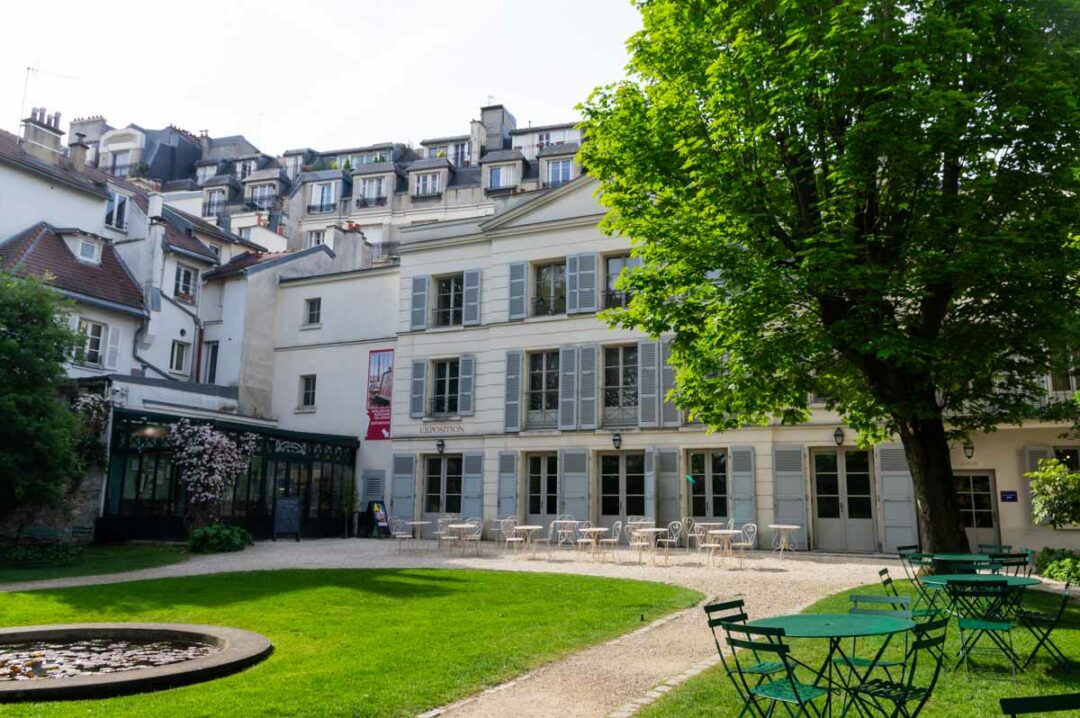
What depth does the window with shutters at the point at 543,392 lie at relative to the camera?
20.9 m

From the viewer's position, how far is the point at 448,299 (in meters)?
23.2

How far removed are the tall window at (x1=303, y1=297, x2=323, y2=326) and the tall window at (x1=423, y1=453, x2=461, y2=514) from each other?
6.42 m

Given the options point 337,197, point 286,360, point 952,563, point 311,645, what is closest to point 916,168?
point 952,563

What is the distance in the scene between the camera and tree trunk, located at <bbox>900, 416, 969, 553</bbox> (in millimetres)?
9555

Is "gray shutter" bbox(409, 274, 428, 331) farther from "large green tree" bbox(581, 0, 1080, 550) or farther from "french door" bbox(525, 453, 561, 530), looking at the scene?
"large green tree" bbox(581, 0, 1080, 550)

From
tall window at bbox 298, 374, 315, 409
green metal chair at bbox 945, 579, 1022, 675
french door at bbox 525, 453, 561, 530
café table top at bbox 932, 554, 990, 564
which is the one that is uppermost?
tall window at bbox 298, 374, 315, 409

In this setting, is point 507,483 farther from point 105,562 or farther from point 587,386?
point 105,562

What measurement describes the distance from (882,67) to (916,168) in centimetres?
118

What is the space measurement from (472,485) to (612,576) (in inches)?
350

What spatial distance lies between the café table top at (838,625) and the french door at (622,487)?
14477 mm

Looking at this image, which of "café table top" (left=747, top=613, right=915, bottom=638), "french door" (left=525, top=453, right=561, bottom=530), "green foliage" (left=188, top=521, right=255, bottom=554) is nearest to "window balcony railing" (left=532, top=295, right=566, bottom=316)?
"french door" (left=525, top=453, right=561, bottom=530)

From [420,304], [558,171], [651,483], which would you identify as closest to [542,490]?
[651,483]

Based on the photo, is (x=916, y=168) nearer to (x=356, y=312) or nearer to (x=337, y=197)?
(x=356, y=312)

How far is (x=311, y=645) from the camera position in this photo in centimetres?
739
